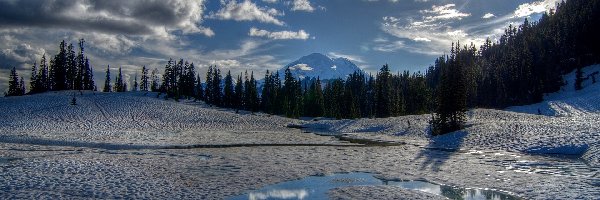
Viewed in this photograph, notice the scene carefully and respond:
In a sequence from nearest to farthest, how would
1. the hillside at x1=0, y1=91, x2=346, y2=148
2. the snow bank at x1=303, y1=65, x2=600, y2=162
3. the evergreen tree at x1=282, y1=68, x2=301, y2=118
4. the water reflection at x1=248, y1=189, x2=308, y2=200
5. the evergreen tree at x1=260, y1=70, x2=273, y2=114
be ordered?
the water reflection at x1=248, y1=189, x2=308, y2=200
the snow bank at x1=303, y1=65, x2=600, y2=162
the hillside at x1=0, y1=91, x2=346, y2=148
the evergreen tree at x1=282, y1=68, x2=301, y2=118
the evergreen tree at x1=260, y1=70, x2=273, y2=114

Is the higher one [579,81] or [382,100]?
[579,81]

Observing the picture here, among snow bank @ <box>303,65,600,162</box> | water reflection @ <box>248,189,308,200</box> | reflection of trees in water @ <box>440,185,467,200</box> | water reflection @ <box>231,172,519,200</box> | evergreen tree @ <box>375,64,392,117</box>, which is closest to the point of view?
water reflection @ <box>248,189,308,200</box>

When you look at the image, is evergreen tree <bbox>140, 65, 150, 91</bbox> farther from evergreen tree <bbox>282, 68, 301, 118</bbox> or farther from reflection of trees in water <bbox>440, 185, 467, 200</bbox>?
reflection of trees in water <bbox>440, 185, 467, 200</bbox>

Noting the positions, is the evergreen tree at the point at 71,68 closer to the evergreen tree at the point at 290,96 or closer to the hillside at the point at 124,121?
the hillside at the point at 124,121

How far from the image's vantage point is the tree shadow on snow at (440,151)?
25.3m

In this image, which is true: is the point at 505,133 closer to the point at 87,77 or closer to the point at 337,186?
the point at 337,186

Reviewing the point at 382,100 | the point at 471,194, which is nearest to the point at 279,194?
the point at 471,194

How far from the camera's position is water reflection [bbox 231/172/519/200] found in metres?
15.6

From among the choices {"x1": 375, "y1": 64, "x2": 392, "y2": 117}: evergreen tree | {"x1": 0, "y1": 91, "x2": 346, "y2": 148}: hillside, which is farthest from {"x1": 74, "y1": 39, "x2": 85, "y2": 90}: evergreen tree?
{"x1": 375, "y1": 64, "x2": 392, "y2": 117}: evergreen tree

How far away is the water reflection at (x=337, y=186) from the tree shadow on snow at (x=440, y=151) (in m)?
5.22

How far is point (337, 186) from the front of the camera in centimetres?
1755

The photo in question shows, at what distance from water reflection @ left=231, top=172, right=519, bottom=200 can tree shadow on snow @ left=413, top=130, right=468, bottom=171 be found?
17.1ft

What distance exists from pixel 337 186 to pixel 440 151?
18.4 m

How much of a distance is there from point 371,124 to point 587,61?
101m
